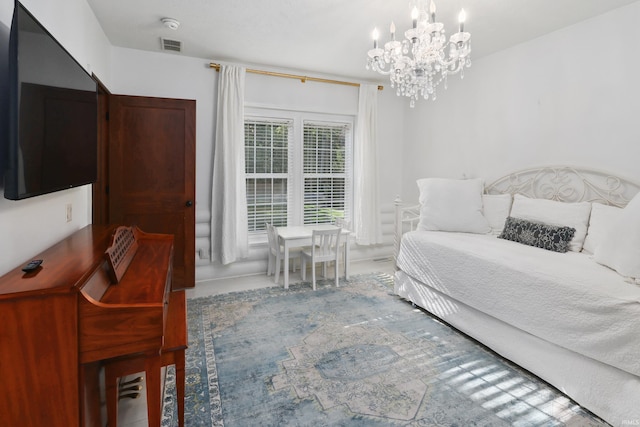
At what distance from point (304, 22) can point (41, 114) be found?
7.44ft

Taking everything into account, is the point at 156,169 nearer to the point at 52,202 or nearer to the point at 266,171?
the point at 266,171

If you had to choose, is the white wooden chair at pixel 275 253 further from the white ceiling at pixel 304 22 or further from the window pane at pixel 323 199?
the white ceiling at pixel 304 22

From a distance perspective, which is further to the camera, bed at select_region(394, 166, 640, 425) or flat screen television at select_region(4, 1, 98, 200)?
bed at select_region(394, 166, 640, 425)

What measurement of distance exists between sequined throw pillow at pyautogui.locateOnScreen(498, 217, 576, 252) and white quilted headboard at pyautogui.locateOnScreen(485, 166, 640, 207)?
427mm

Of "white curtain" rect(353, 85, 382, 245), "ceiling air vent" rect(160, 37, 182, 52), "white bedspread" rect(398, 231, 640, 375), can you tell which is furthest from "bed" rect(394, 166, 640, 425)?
"ceiling air vent" rect(160, 37, 182, 52)

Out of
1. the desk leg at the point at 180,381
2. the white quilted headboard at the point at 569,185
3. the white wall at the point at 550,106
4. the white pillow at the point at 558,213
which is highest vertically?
the white wall at the point at 550,106

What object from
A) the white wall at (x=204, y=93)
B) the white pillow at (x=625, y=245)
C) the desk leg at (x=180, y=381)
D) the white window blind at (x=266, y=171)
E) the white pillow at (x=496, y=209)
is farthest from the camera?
the white window blind at (x=266, y=171)

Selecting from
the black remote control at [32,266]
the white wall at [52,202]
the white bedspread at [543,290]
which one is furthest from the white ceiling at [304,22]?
the black remote control at [32,266]

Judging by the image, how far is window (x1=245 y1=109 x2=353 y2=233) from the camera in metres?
4.28

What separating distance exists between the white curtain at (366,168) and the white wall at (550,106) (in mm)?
800

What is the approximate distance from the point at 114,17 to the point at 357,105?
2938mm

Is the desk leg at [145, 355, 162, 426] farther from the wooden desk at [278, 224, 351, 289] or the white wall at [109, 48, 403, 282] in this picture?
the white wall at [109, 48, 403, 282]

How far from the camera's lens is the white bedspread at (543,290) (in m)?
1.73

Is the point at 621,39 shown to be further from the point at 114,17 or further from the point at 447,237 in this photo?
the point at 114,17
